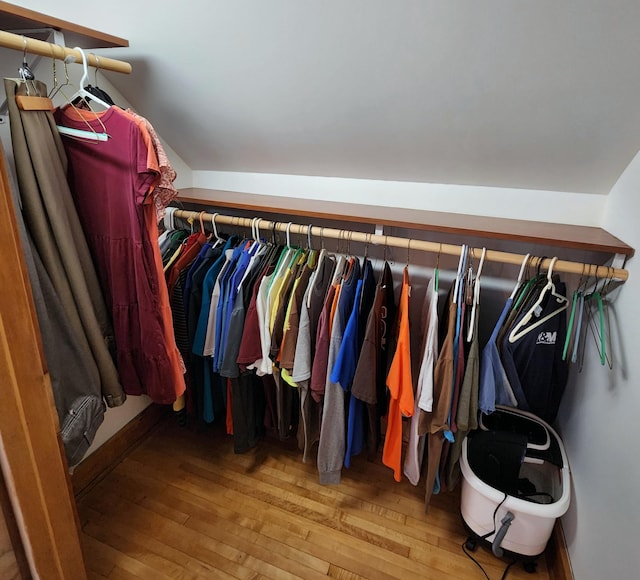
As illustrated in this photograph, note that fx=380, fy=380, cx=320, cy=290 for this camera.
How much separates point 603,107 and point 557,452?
1.13 meters

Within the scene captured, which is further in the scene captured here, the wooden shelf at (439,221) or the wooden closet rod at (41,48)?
the wooden shelf at (439,221)

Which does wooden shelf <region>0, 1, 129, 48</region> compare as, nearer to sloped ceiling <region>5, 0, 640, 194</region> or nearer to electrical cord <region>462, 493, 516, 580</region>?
sloped ceiling <region>5, 0, 640, 194</region>

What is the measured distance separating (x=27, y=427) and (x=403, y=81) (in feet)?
4.15

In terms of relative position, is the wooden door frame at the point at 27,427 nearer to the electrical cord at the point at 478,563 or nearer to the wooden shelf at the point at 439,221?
the wooden shelf at the point at 439,221

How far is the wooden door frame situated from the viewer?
59cm

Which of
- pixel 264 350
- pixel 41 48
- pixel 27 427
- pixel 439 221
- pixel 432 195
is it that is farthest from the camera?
pixel 432 195

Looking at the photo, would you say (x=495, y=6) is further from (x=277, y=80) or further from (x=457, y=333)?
(x=457, y=333)

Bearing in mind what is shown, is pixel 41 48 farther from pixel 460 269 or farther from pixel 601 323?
pixel 601 323

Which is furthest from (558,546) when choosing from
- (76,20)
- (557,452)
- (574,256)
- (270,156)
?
(76,20)

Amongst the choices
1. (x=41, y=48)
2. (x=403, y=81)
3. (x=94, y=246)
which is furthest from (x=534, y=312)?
(x=41, y=48)

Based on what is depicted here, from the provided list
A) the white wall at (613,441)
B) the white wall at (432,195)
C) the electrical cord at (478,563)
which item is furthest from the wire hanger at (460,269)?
the electrical cord at (478,563)

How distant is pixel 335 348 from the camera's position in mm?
1362

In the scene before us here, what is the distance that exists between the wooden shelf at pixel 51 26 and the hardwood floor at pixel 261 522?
67.8 inches

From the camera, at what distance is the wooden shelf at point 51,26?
95cm
